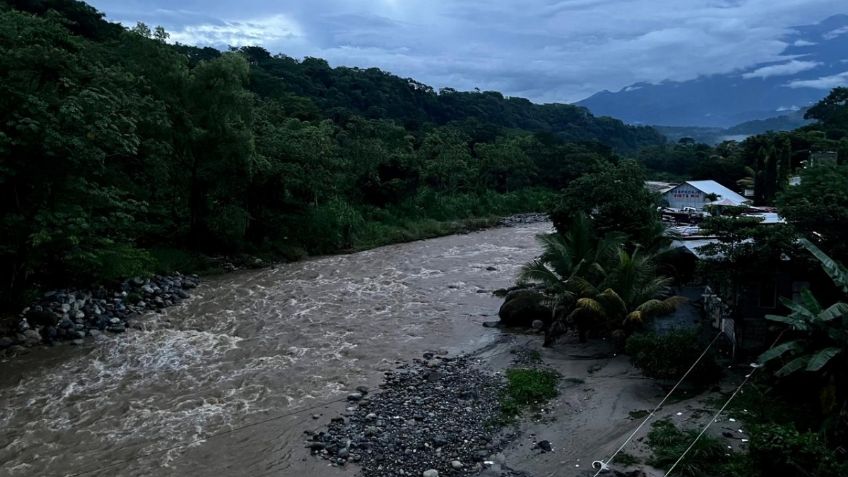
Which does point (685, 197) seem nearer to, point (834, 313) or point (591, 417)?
point (591, 417)

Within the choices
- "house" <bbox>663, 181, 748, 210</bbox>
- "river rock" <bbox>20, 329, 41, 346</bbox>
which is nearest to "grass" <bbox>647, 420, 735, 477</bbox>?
"river rock" <bbox>20, 329, 41, 346</bbox>

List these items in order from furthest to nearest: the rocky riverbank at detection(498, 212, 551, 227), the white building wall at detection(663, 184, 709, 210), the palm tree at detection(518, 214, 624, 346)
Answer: the rocky riverbank at detection(498, 212, 551, 227)
the white building wall at detection(663, 184, 709, 210)
the palm tree at detection(518, 214, 624, 346)

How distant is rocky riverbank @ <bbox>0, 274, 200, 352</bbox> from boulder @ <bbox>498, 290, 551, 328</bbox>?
34.7ft

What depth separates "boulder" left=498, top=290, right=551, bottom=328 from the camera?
16438 mm

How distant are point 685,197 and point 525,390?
31711 mm

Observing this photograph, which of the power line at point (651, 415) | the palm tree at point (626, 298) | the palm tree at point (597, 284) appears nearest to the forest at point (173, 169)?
the palm tree at point (597, 284)

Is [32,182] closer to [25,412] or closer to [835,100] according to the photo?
[25,412]

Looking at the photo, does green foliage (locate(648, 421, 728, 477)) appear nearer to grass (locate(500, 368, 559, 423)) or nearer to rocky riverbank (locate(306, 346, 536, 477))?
rocky riverbank (locate(306, 346, 536, 477))

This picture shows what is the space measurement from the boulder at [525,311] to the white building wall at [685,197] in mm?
24848

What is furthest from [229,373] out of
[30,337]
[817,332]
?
[817,332]

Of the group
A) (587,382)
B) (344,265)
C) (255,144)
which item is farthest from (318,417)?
(255,144)

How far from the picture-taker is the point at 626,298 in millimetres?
14211

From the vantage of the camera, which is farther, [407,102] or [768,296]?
[407,102]

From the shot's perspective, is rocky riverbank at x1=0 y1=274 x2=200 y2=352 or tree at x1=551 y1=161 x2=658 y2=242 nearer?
rocky riverbank at x1=0 y1=274 x2=200 y2=352
